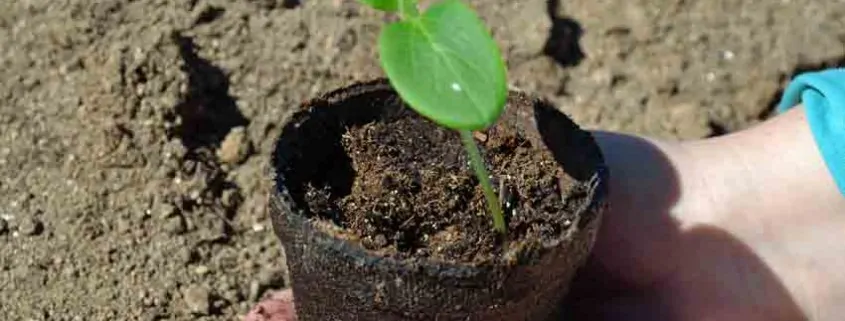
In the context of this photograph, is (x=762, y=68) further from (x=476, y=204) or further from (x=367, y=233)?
(x=367, y=233)

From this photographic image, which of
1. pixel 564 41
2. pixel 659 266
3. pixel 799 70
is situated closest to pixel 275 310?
pixel 659 266

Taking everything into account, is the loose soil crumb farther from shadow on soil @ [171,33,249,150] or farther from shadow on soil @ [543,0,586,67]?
shadow on soil @ [543,0,586,67]

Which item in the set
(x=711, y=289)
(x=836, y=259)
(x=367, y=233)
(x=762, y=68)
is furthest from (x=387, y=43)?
(x=762, y=68)

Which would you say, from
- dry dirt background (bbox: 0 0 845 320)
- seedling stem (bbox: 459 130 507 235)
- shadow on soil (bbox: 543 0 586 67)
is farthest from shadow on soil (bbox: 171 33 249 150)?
seedling stem (bbox: 459 130 507 235)

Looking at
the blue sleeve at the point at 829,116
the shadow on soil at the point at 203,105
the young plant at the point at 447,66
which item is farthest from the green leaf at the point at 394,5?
the shadow on soil at the point at 203,105

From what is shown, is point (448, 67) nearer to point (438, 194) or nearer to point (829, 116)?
point (438, 194)

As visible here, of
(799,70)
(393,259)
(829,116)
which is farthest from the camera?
(799,70)
